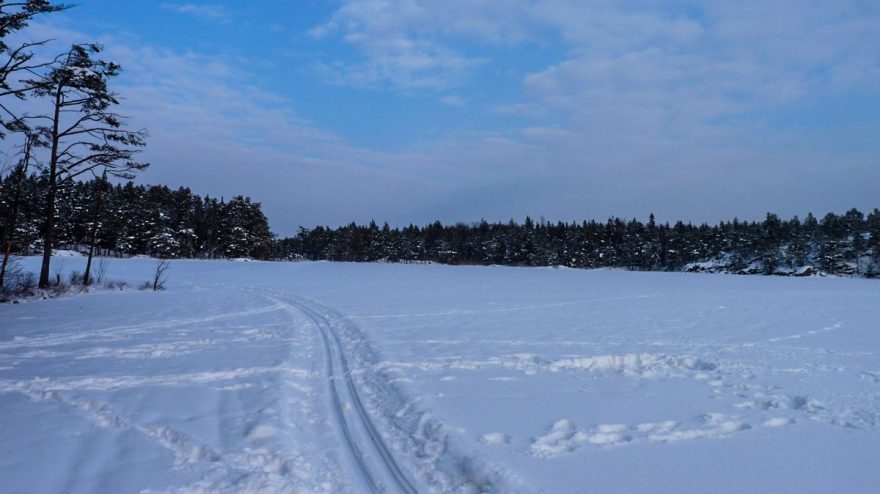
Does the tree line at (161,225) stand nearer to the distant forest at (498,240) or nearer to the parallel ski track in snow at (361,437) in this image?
the distant forest at (498,240)

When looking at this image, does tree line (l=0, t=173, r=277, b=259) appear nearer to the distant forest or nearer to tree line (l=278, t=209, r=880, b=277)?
the distant forest

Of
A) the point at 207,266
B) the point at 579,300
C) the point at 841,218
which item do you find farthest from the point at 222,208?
the point at 841,218

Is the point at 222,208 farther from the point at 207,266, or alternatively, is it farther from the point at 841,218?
the point at 841,218

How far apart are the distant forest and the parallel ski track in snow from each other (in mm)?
49621

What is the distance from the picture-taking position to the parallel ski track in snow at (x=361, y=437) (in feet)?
12.6

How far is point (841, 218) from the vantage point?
7950 centimetres

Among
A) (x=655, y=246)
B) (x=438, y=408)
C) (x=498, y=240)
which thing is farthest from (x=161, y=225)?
(x=655, y=246)

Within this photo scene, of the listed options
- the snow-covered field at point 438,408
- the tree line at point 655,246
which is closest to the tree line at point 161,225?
the tree line at point 655,246

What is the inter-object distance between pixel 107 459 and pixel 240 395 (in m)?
2.10

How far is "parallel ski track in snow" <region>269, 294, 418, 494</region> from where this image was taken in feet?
12.6

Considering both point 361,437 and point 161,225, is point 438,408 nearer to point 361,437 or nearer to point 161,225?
point 361,437

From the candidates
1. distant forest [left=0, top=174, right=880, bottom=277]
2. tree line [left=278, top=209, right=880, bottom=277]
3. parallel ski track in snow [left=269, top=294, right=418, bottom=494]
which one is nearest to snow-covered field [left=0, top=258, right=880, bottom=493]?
parallel ski track in snow [left=269, top=294, right=418, bottom=494]

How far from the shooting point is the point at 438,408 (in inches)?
222

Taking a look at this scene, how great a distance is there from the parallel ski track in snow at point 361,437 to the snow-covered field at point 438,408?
0.02 meters
